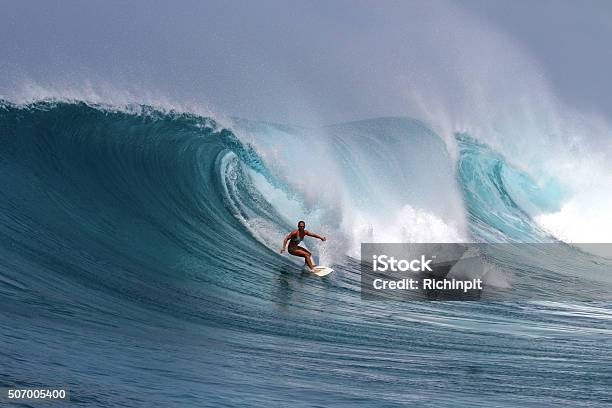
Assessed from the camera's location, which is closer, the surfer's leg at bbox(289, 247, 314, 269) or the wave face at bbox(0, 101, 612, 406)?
the wave face at bbox(0, 101, 612, 406)

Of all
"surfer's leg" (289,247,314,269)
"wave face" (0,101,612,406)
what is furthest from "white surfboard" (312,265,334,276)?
"wave face" (0,101,612,406)

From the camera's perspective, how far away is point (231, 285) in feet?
31.3

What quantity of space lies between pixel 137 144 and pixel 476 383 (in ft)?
29.6

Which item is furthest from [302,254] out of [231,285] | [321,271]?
[231,285]

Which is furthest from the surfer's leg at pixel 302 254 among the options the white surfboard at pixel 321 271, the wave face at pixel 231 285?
the wave face at pixel 231 285

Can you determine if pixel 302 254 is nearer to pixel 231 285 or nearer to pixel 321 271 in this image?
pixel 321 271

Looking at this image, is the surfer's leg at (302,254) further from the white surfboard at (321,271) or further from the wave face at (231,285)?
the wave face at (231,285)

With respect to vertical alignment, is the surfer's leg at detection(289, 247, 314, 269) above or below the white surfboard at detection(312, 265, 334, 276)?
above

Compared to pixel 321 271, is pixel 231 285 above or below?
below

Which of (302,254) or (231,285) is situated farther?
(302,254)

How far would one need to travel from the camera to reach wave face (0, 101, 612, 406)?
5.86 m

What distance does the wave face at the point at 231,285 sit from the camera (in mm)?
5859

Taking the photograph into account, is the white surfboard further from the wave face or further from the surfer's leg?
the wave face

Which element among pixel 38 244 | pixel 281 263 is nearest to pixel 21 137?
pixel 38 244
